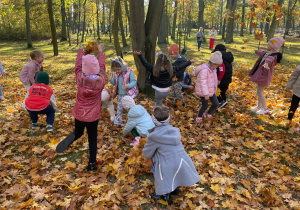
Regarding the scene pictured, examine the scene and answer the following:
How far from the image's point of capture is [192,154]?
12.8 ft

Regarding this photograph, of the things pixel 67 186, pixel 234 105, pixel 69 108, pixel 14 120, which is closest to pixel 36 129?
pixel 14 120

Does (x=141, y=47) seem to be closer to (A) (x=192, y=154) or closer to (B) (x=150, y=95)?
(B) (x=150, y=95)

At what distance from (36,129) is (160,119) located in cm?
347

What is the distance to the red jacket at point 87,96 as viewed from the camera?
2957mm

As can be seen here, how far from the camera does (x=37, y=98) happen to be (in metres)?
4.27

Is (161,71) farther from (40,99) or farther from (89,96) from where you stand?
(40,99)

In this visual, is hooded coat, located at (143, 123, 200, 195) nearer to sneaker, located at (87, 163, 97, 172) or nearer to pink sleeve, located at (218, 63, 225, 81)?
sneaker, located at (87, 163, 97, 172)

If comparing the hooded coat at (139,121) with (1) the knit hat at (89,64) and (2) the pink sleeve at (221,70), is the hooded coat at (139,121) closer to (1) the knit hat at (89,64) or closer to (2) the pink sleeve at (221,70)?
(1) the knit hat at (89,64)

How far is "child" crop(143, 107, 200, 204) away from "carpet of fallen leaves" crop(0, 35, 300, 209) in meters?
0.43

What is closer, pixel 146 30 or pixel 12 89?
pixel 146 30

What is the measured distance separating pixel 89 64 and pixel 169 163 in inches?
69.8

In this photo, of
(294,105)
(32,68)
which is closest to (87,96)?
(32,68)

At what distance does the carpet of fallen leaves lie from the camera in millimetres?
2822

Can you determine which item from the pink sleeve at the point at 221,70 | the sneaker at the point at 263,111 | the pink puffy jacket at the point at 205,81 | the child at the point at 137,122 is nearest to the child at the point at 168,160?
the child at the point at 137,122
